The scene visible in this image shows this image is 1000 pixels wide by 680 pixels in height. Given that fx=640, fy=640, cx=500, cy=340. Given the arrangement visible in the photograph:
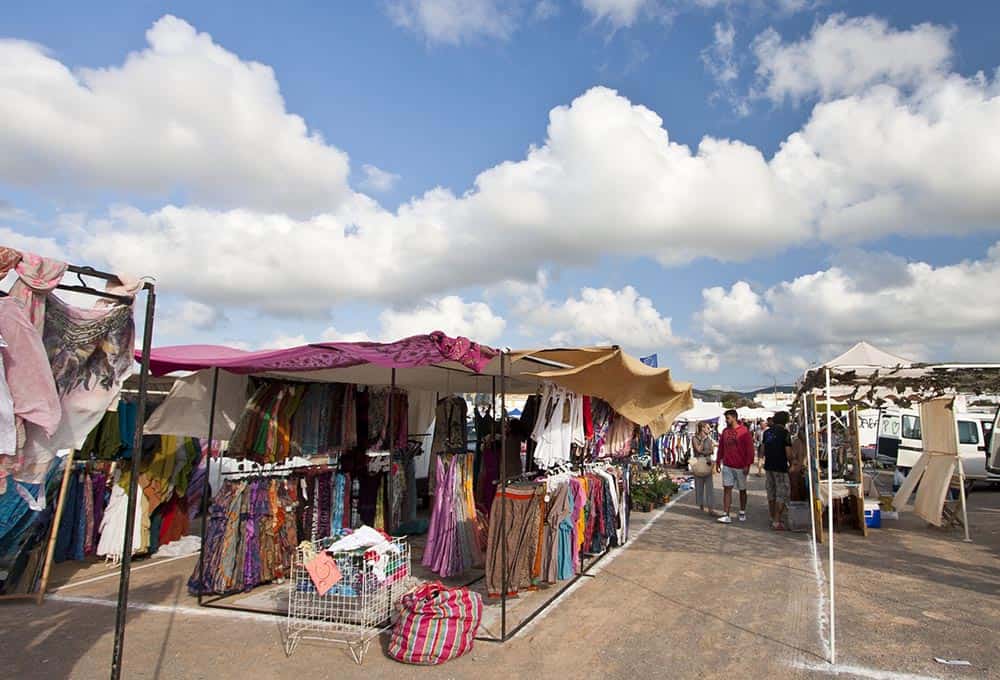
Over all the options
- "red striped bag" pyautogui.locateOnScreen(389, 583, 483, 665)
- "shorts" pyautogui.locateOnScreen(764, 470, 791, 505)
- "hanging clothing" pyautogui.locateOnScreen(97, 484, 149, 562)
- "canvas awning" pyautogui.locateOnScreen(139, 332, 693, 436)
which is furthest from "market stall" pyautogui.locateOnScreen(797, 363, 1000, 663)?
"hanging clothing" pyautogui.locateOnScreen(97, 484, 149, 562)

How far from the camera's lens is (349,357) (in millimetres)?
5324

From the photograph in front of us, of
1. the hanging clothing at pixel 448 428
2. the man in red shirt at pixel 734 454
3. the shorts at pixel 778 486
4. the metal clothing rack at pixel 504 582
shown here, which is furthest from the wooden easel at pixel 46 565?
the shorts at pixel 778 486

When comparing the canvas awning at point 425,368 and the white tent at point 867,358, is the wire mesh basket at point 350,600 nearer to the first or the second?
the canvas awning at point 425,368

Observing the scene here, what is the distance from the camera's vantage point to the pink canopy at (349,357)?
16.4ft

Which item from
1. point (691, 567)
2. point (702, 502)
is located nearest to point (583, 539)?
point (691, 567)

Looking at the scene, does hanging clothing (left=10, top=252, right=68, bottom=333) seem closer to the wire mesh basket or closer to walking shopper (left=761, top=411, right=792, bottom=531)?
the wire mesh basket

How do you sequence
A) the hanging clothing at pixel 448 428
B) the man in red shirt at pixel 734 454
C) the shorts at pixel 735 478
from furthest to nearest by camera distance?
1. the shorts at pixel 735 478
2. the man in red shirt at pixel 734 454
3. the hanging clothing at pixel 448 428

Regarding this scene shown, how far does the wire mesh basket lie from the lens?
5.02m

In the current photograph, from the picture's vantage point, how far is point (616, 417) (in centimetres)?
858

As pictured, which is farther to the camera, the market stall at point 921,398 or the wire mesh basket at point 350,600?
the market stall at point 921,398

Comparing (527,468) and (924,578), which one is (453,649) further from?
(924,578)

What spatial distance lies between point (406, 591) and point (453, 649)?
1027mm

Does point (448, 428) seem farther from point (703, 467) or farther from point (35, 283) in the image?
point (35, 283)

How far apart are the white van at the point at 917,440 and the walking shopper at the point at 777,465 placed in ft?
19.6
